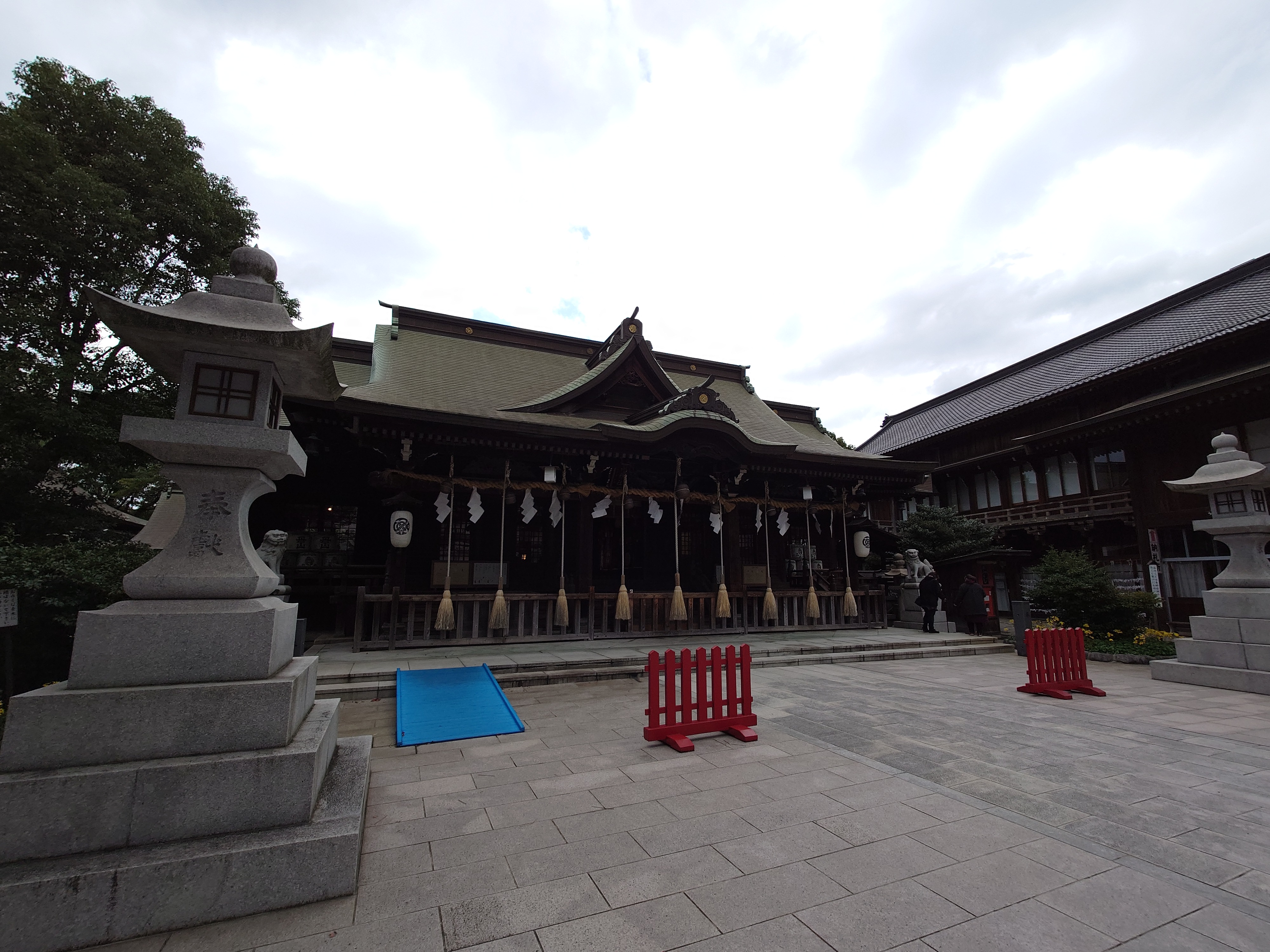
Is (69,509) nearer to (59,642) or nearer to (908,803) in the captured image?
(59,642)

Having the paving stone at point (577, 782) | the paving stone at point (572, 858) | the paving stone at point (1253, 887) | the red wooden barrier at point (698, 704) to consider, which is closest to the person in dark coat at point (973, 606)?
the red wooden barrier at point (698, 704)

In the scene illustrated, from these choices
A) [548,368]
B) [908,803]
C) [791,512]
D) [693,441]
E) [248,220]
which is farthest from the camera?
[548,368]

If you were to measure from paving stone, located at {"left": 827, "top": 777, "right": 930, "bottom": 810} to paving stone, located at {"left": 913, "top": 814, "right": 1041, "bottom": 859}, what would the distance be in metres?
0.46

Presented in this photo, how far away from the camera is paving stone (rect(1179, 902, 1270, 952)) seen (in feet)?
8.14

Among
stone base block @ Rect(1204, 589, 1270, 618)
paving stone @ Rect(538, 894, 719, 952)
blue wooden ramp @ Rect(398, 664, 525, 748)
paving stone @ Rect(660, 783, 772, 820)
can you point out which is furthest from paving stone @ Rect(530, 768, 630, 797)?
stone base block @ Rect(1204, 589, 1270, 618)

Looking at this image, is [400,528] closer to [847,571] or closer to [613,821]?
[613,821]

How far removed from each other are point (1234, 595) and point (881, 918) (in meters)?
10.3

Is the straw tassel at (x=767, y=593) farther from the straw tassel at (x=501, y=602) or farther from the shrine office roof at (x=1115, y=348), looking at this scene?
the shrine office roof at (x=1115, y=348)

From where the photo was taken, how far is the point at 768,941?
2502 mm

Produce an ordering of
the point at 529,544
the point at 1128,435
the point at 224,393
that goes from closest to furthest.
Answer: the point at 224,393 → the point at 529,544 → the point at 1128,435

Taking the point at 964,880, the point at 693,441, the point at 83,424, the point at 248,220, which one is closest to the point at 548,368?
the point at 693,441

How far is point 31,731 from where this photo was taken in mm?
2816

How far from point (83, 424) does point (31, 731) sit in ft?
34.9

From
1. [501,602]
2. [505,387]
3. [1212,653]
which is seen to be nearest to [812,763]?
[501,602]
